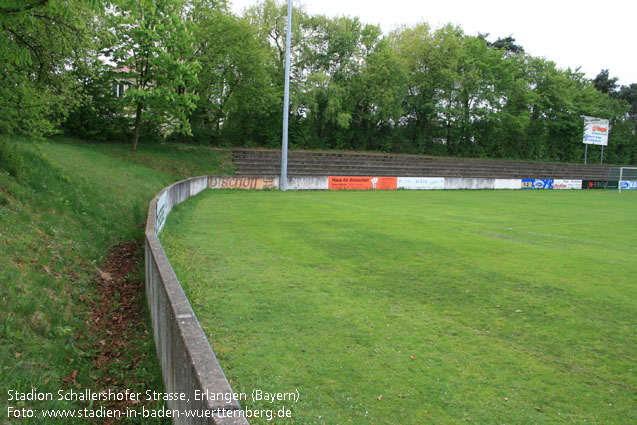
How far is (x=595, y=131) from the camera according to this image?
53469mm

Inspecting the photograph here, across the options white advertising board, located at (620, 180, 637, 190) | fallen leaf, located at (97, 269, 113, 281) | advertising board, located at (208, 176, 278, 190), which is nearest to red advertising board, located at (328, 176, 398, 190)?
advertising board, located at (208, 176, 278, 190)

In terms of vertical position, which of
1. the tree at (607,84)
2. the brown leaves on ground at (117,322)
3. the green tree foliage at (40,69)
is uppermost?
the tree at (607,84)

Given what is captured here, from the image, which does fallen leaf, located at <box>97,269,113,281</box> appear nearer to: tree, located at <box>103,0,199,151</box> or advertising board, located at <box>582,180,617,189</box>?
tree, located at <box>103,0,199,151</box>

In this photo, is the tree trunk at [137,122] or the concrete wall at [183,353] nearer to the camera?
the concrete wall at [183,353]

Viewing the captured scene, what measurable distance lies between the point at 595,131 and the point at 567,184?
43.8 feet

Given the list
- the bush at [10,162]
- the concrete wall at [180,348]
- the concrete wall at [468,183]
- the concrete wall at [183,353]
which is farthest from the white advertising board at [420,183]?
the concrete wall at [183,353]

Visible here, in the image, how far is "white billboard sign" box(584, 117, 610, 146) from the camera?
53125 millimetres

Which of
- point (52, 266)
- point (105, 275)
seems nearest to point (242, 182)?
point (105, 275)

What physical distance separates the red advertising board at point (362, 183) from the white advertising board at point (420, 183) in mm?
701

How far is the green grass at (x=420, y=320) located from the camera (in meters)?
4.44

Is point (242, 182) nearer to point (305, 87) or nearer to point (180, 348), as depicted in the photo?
point (305, 87)

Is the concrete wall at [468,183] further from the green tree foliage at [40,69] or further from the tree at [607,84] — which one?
the tree at [607,84]

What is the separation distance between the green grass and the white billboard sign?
4601 centimetres

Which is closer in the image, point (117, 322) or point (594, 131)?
point (117, 322)
